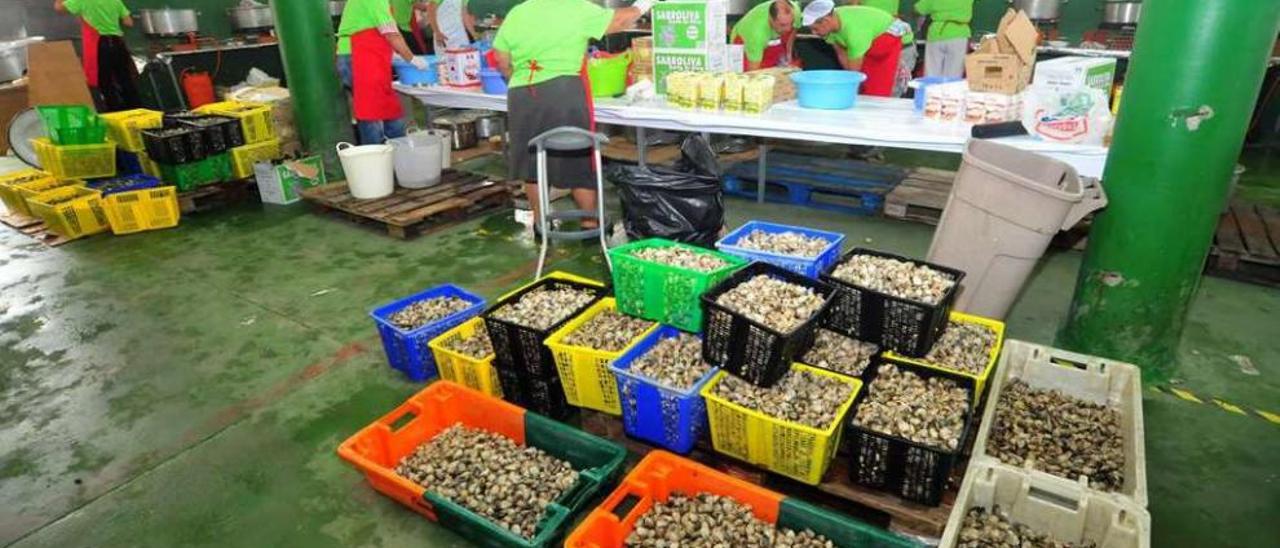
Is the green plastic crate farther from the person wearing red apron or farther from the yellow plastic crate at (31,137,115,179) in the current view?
the yellow plastic crate at (31,137,115,179)

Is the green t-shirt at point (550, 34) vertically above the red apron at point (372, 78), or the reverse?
the green t-shirt at point (550, 34)

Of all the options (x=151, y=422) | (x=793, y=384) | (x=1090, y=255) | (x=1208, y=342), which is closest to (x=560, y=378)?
(x=793, y=384)

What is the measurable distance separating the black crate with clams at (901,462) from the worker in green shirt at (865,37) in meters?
3.83

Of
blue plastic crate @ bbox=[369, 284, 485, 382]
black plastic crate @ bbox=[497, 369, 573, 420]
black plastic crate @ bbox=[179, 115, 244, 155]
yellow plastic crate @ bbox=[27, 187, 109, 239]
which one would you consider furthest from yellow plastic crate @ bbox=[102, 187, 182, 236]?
black plastic crate @ bbox=[497, 369, 573, 420]

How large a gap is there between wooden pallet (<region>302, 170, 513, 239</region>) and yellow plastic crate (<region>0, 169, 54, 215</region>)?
6.98 feet

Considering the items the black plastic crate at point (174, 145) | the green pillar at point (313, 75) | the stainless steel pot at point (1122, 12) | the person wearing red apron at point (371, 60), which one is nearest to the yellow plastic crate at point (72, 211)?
the black plastic crate at point (174, 145)

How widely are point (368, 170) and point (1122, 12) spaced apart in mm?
8090

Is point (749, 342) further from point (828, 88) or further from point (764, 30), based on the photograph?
point (764, 30)

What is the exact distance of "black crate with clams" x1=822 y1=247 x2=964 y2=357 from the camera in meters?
2.29

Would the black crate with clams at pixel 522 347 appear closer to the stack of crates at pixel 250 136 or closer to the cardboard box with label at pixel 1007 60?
the cardboard box with label at pixel 1007 60

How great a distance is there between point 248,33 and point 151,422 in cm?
868

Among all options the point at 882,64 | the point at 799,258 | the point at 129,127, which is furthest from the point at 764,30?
the point at 129,127

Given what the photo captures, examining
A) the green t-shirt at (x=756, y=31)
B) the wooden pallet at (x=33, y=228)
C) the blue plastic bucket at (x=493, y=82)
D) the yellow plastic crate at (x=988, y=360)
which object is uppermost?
the green t-shirt at (x=756, y=31)

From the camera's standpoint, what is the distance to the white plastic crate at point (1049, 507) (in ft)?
5.59
